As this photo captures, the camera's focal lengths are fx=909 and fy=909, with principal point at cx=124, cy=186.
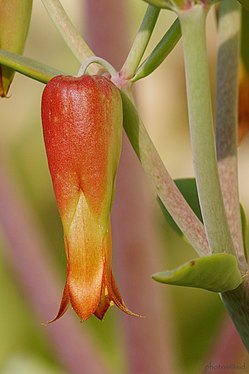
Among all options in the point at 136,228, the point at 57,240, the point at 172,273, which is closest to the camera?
the point at 172,273

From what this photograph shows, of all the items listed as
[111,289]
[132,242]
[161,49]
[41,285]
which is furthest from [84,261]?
[41,285]

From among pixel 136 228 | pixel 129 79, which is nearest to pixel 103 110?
pixel 129 79

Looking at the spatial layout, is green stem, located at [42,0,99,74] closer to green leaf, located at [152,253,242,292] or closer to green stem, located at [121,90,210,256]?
green stem, located at [121,90,210,256]

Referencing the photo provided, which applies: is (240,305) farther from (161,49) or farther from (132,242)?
(132,242)

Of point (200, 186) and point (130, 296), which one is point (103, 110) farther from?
point (130, 296)

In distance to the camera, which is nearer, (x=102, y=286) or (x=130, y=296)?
(x=102, y=286)

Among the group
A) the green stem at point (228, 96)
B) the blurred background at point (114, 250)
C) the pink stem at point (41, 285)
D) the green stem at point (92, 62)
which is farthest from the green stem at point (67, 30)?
the pink stem at point (41, 285)
